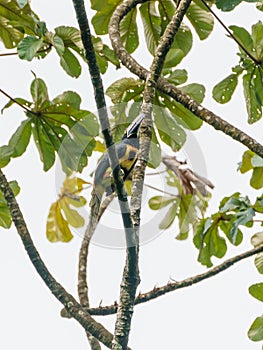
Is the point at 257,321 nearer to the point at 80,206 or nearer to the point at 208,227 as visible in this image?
the point at 208,227

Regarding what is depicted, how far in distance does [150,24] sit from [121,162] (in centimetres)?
100

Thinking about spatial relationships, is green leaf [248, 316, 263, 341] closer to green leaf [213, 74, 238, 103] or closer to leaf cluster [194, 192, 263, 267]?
leaf cluster [194, 192, 263, 267]

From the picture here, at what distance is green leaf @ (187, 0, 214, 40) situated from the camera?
11.9ft

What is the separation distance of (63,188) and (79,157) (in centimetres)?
67

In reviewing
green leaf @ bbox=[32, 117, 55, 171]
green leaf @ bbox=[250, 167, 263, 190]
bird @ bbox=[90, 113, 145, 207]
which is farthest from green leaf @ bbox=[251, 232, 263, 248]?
green leaf @ bbox=[32, 117, 55, 171]

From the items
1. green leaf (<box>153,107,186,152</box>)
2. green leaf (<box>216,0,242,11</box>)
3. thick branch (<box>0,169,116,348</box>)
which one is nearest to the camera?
thick branch (<box>0,169,116,348</box>)

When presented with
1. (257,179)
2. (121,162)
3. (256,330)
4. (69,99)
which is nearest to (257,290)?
(256,330)

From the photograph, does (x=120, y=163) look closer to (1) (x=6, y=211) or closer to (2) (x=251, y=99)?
(1) (x=6, y=211)

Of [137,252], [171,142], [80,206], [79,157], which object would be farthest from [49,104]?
[137,252]

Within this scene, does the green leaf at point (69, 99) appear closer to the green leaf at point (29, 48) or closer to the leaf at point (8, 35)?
the leaf at point (8, 35)

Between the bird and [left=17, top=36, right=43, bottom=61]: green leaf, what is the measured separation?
458mm

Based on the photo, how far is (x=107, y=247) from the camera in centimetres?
313

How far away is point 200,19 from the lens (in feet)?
12.0

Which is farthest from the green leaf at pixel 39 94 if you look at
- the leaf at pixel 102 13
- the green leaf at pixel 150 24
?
the green leaf at pixel 150 24
